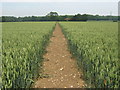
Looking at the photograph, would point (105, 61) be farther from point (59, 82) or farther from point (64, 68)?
point (64, 68)

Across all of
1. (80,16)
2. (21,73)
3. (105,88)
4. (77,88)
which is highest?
(80,16)

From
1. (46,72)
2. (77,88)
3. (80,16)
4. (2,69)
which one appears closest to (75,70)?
(46,72)

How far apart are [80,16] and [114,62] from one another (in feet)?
337

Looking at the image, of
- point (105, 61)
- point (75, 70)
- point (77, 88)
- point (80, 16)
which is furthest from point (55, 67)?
point (80, 16)

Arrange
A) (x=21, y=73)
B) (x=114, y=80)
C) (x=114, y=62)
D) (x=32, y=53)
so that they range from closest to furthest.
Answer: (x=114, y=80), (x=21, y=73), (x=114, y=62), (x=32, y=53)

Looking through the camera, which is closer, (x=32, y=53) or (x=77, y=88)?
(x=77, y=88)

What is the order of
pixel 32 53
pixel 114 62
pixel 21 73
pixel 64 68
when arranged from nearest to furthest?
pixel 21 73 < pixel 114 62 < pixel 32 53 < pixel 64 68

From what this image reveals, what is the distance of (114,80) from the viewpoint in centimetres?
365

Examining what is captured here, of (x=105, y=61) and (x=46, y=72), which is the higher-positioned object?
(x=105, y=61)

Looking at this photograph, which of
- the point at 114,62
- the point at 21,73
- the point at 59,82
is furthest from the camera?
the point at 59,82

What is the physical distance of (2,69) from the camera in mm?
4023

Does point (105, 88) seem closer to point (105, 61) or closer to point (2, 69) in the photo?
point (105, 61)

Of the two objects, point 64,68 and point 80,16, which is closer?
point 64,68

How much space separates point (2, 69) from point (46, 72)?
2.45 m
